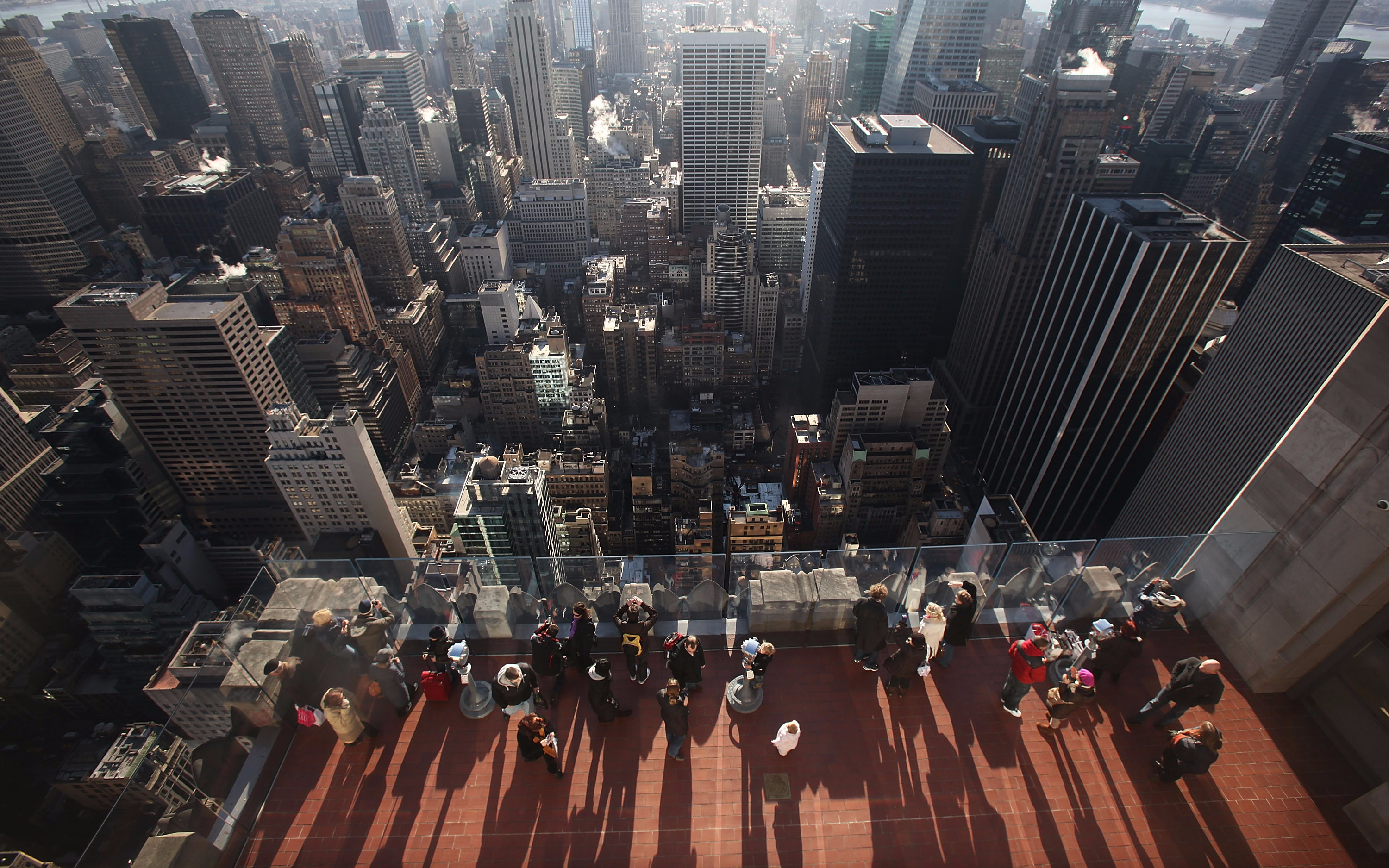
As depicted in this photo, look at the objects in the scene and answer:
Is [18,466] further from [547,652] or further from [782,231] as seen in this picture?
[782,231]

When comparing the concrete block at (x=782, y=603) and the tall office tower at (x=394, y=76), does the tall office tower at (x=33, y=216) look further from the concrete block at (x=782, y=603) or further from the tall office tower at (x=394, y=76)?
the concrete block at (x=782, y=603)

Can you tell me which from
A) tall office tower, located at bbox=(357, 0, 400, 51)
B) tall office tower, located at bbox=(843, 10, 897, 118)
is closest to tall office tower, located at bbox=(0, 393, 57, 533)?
tall office tower, located at bbox=(843, 10, 897, 118)

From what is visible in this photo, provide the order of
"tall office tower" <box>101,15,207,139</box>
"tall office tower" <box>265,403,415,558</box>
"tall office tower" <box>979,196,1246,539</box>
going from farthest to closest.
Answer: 1. "tall office tower" <box>101,15,207,139</box>
2. "tall office tower" <box>979,196,1246,539</box>
3. "tall office tower" <box>265,403,415,558</box>

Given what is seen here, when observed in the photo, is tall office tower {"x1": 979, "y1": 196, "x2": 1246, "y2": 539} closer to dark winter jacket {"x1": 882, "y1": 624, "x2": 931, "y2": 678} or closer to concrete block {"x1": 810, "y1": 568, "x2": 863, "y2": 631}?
concrete block {"x1": 810, "y1": 568, "x2": 863, "y2": 631}

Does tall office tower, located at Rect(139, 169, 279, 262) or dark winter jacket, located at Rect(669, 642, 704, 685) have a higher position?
dark winter jacket, located at Rect(669, 642, 704, 685)

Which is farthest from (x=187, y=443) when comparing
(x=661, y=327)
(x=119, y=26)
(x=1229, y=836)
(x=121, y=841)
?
(x=119, y=26)

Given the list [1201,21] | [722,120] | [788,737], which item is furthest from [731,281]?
[1201,21]
